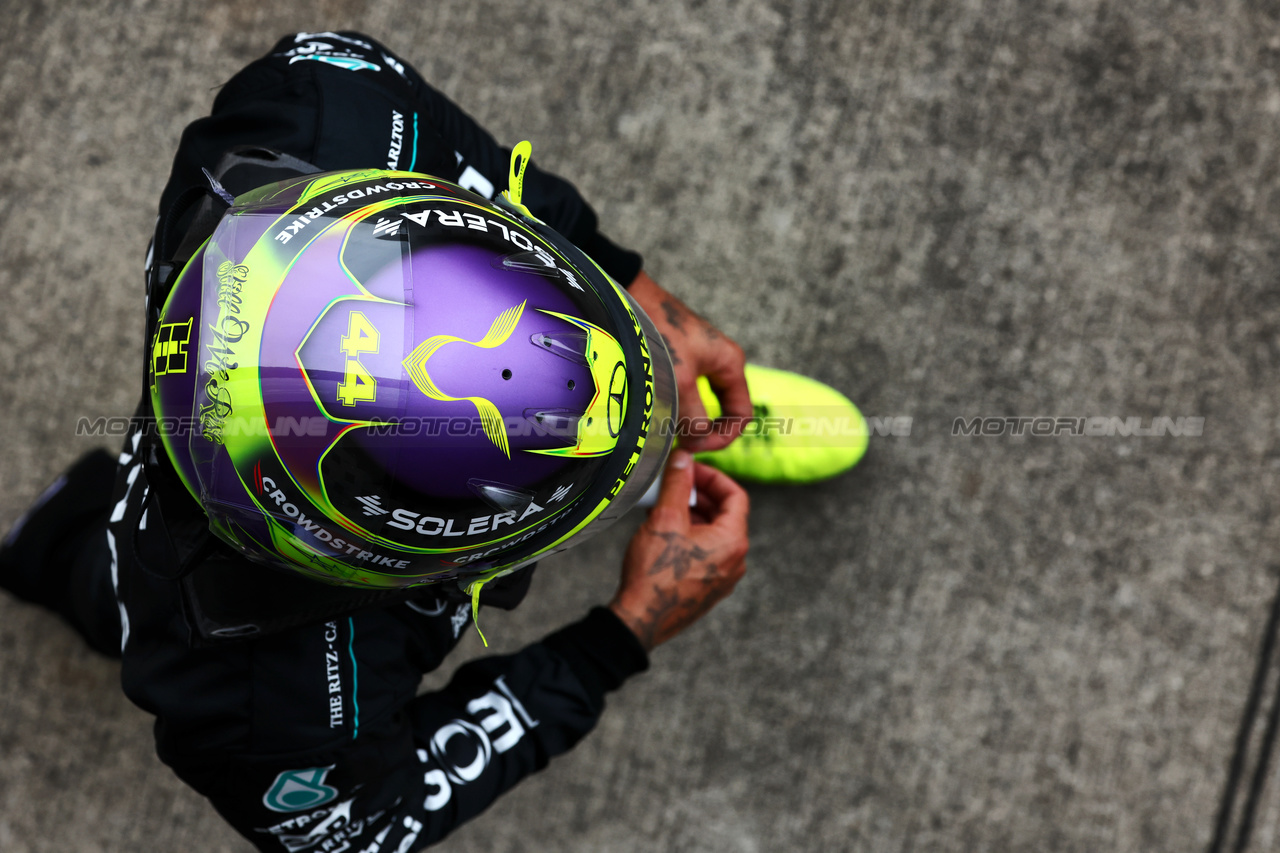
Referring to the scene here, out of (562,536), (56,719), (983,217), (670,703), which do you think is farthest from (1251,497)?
(56,719)

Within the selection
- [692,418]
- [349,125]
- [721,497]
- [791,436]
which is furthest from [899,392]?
[349,125]

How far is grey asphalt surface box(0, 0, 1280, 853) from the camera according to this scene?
208cm

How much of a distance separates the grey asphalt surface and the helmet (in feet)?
3.71

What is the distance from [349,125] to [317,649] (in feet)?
3.15

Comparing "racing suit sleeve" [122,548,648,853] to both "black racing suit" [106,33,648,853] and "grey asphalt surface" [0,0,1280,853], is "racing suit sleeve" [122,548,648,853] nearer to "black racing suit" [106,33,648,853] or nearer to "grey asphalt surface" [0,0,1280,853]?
"black racing suit" [106,33,648,853]

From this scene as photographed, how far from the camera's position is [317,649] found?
1.31m

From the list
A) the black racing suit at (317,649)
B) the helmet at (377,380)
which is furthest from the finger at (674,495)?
the helmet at (377,380)

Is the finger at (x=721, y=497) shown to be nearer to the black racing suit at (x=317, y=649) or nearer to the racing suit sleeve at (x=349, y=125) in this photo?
the black racing suit at (x=317, y=649)

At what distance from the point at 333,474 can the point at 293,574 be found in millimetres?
385

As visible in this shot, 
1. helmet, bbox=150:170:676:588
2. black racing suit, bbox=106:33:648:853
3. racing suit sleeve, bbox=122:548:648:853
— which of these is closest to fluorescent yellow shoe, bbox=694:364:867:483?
black racing suit, bbox=106:33:648:853

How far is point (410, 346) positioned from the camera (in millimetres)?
938

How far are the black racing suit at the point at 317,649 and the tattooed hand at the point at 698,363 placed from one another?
0.87ft

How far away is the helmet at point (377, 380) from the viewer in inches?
36.7

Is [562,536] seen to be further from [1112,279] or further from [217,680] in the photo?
[1112,279]
